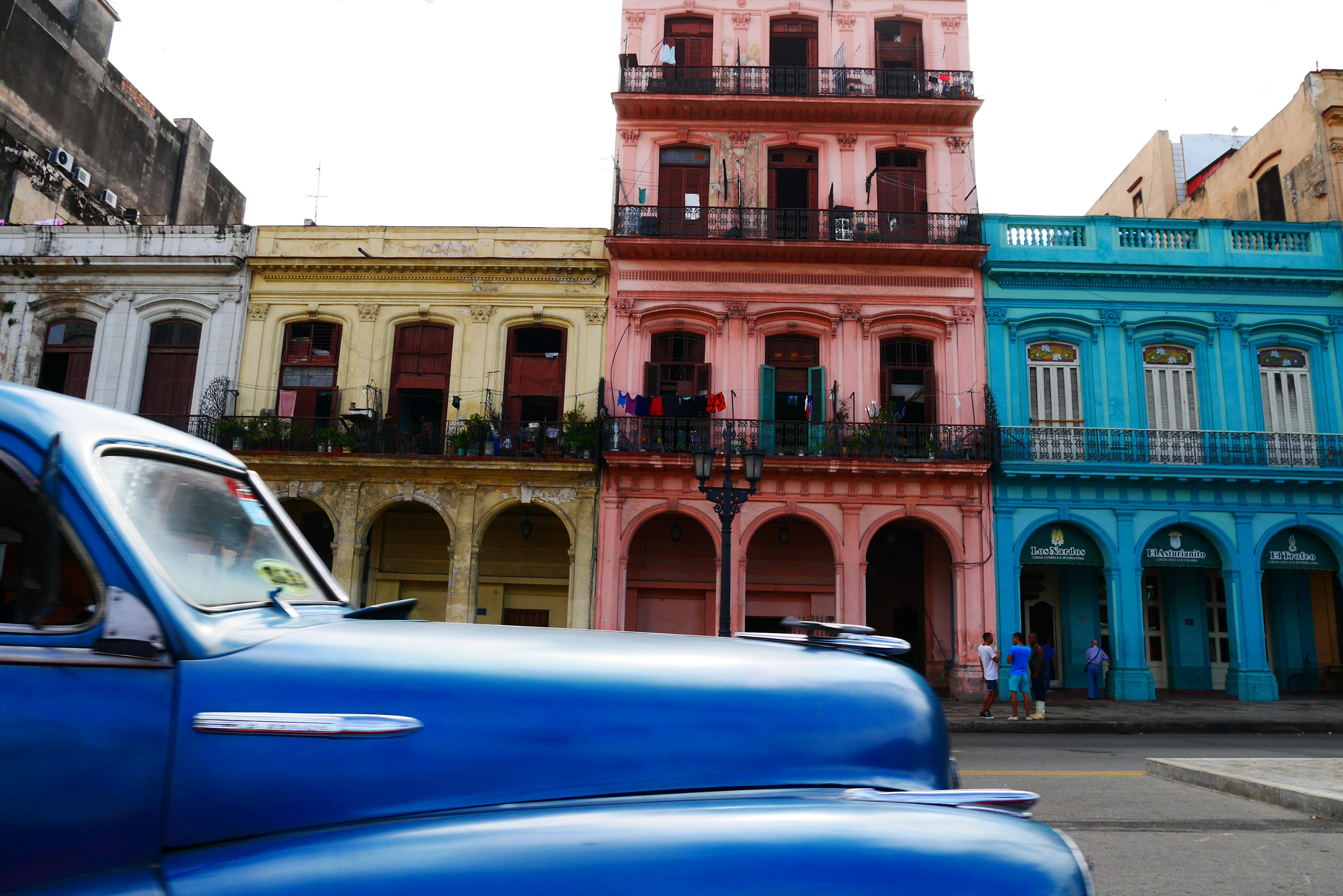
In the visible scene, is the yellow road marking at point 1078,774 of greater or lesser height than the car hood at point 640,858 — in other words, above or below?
below

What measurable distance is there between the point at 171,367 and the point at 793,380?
13.5 m

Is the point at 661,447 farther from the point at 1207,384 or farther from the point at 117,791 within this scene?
the point at 117,791

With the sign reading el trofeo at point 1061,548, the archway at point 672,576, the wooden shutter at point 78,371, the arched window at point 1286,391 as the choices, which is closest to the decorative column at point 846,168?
the archway at point 672,576

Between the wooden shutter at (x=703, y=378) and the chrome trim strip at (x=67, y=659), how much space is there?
17339 mm

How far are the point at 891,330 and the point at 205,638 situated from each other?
18.3 m

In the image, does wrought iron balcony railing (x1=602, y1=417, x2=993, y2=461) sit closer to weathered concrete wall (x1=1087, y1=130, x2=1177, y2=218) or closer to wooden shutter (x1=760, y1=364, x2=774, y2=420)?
wooden shutter (x1=760, y1=364, x2=774, y2=420)

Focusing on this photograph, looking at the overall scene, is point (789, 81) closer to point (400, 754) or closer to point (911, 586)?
point (911, 586)

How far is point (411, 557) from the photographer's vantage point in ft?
64.8

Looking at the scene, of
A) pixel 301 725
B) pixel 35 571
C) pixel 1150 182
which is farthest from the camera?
pixel 1150 182

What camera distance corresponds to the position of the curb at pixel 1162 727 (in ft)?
45.5

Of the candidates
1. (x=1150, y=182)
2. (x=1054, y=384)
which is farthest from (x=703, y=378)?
(x=1150, y=182)

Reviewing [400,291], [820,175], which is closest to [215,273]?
[400,291]

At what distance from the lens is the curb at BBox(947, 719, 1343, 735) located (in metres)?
13.9

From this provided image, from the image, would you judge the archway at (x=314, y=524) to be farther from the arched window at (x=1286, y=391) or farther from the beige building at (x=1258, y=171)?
the beige building at (x=1258, y=171)
